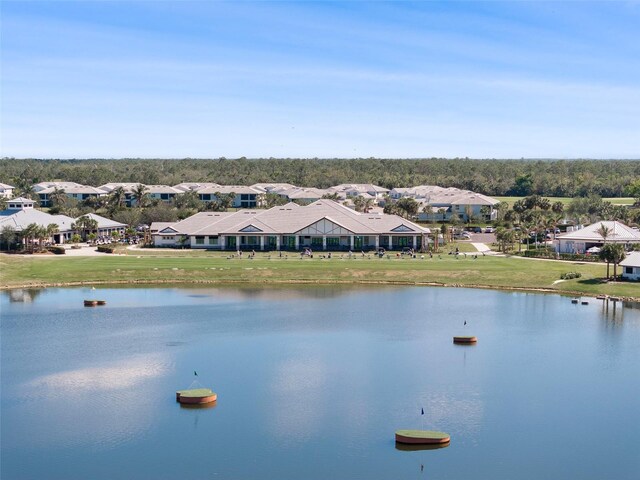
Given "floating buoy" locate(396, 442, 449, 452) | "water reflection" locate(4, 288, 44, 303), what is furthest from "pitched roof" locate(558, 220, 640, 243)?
"floating buoy" locate(396, 442, 449, 452)

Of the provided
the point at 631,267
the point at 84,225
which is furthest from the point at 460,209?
the point at 631,267

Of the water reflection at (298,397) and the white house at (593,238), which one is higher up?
the white house at (593,238)

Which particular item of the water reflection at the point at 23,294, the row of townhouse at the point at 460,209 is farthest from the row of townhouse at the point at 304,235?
the row of townhouse at the point at 460,209

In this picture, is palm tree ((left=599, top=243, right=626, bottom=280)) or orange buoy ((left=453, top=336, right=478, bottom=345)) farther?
palm tree ((left=599, top=243, right=626, bottom=280))

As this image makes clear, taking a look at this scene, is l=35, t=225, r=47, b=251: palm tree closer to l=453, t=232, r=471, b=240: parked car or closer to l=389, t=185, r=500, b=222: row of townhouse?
l=453, t=232, r=471, b=240: parked car

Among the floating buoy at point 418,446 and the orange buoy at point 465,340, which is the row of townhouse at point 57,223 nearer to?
the orange buoy at point 465,340

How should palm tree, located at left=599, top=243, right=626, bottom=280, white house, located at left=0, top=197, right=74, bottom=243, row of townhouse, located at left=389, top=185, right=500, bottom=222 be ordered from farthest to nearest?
row of townhouse, located at left=389, top=185, right=500, bottom=222, white house, located at left=0, top=197, right=74, bottom=243, palm tree, located at left=599, top=243, right=626, bottom=280

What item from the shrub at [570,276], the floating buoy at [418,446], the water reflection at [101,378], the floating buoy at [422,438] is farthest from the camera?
the shrub at [570,276]
